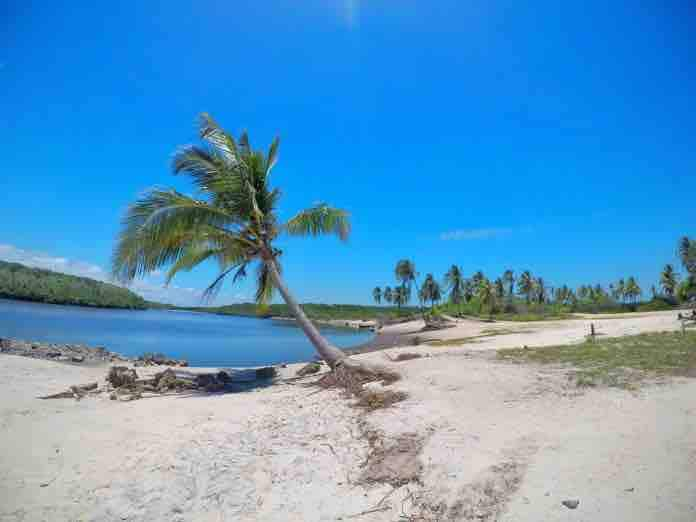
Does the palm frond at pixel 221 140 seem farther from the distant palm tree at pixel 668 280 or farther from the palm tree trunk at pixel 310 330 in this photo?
the distant palm tree at pixel 668 280

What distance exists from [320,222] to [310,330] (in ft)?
10.6

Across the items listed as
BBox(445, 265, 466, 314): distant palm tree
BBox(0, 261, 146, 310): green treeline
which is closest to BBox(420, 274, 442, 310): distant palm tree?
BBox(445, 265, 466, 314): distant palm tree

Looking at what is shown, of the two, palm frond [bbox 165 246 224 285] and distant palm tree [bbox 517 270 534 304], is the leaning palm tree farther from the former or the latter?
distant palm tree [bbox 517 270 534 304]

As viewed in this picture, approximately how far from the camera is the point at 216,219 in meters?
9.09

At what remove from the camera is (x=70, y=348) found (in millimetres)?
15453

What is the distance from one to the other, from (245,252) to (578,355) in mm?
8845

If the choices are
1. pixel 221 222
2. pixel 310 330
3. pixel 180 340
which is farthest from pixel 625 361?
pixel 180 340

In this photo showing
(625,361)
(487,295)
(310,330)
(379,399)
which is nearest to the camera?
(379,399)

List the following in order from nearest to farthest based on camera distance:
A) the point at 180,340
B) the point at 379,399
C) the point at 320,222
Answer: the point at 379,399, the point at 320,222, the point at 180,340

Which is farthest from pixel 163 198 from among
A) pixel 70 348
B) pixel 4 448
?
pixel 70 348

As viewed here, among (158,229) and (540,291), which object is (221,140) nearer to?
(158,229)

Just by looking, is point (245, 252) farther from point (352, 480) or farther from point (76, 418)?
point (352, 480)

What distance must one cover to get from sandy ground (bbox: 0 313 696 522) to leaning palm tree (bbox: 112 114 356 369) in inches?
127

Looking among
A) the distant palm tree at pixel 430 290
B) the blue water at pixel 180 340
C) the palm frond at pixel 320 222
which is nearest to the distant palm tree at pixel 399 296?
the distant palm tree at pixel 430 290
